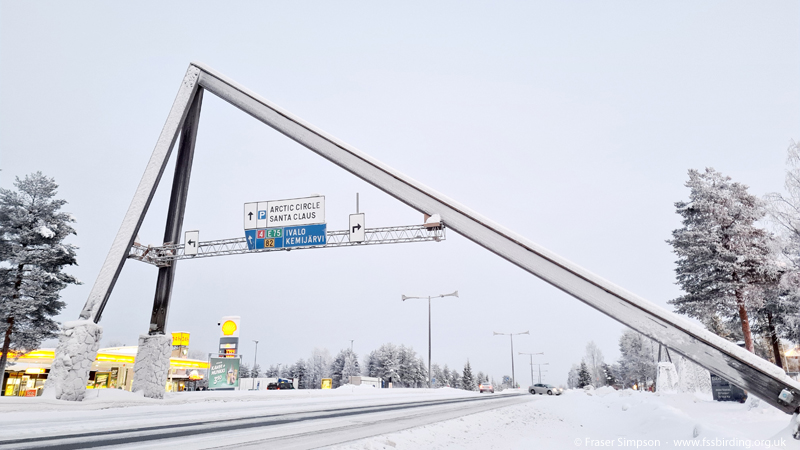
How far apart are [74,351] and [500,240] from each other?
1642cm

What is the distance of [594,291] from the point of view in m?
8.90

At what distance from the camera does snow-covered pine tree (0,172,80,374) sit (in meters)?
26.9

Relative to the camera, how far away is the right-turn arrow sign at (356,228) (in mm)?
21875

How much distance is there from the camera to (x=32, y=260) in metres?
27.2

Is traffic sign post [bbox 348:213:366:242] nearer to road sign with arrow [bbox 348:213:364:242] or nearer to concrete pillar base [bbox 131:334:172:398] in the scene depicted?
Result: road sign with arrow [bbox 348:213:364:242]

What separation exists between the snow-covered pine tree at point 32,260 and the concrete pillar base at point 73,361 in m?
14.0

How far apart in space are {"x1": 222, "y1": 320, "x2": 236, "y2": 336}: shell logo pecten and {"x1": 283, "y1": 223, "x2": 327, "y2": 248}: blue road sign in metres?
17.8

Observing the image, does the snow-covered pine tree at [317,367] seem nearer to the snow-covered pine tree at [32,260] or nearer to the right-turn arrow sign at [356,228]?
the snow-covered pine tree at [32,260]

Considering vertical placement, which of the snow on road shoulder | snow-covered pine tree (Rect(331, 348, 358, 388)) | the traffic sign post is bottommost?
snow-covered pine tree (Rect(331, 348, 358, 388))

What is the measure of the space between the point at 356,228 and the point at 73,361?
12.5 meters

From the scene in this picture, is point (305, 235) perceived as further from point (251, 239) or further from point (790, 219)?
point (790, 219)

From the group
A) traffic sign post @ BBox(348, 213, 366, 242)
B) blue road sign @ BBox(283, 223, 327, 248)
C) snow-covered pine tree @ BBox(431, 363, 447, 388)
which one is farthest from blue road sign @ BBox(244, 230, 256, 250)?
snow-covered pine tree @ BBox(431, 363, 447, 388)

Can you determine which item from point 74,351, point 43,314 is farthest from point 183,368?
point 74,351

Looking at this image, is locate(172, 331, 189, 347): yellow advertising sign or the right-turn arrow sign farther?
locate(172, 331, 189, 347): yellow advertising sign
